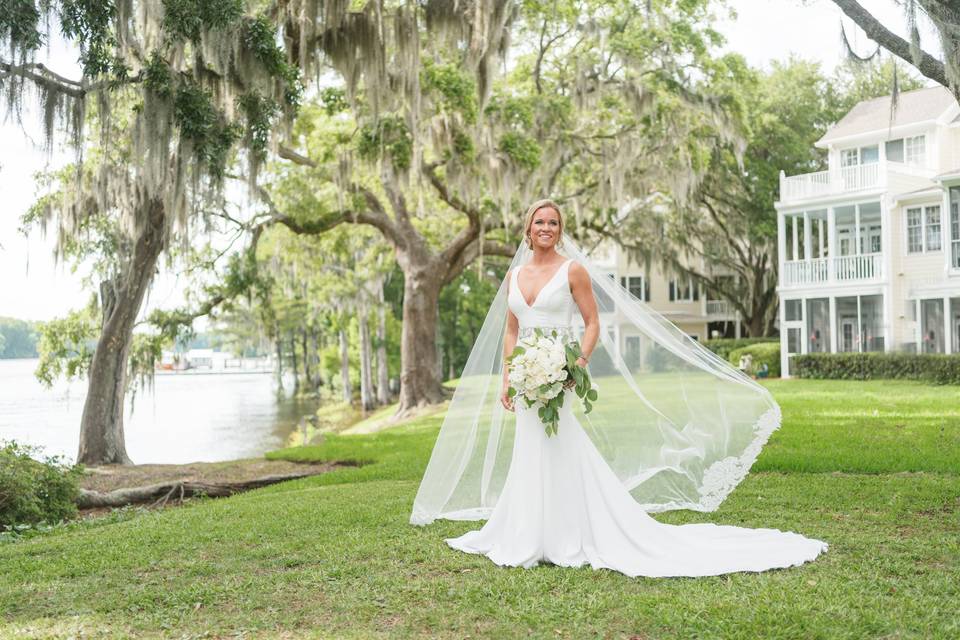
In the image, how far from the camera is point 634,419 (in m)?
6.53

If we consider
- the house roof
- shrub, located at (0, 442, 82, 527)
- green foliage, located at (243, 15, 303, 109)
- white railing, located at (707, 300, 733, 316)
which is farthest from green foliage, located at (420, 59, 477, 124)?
white railing, located at (707, 300, 733, 316)

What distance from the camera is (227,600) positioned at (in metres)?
4.43

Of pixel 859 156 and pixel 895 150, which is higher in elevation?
pixel 895 150

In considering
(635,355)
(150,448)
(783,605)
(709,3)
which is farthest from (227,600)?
(150,448)

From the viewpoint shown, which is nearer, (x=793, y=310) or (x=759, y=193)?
(x=793, y=310)

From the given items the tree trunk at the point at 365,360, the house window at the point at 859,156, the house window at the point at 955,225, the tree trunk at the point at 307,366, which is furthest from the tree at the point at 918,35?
the tree trunk at the point at 307,366

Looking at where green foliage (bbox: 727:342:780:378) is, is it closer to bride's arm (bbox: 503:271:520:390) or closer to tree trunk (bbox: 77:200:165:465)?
tree trunk (bbox: 77:200:165:465)

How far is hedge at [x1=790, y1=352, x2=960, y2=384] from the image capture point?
757 inches

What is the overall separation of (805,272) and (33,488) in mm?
24295

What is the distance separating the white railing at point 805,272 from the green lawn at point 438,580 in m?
20.2

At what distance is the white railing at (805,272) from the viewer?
90.1 feet

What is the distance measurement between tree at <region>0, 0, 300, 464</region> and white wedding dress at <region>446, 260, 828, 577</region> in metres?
5.52

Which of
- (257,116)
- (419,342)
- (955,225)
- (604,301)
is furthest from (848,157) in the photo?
(604,301)

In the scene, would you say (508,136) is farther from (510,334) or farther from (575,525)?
(575,525)
